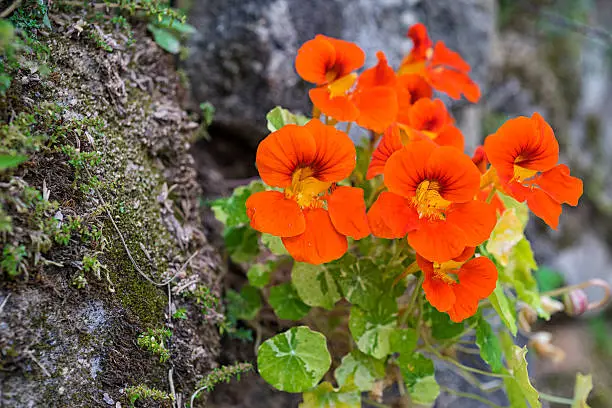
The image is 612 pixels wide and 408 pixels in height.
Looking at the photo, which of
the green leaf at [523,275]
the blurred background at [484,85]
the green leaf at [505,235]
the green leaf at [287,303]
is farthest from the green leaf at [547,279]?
the green leaf at [287,303]

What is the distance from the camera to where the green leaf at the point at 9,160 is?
2.45 ft

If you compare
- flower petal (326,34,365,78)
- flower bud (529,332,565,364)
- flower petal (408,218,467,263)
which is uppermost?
flower petal (326,34,365,78)

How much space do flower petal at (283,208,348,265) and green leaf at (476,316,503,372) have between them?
1.26 ft

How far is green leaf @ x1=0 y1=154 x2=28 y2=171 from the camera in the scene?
748 mm

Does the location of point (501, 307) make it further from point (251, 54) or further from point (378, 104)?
point (251, 54)

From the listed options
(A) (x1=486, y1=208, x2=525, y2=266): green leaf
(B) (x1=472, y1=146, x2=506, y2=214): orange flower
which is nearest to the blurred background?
(A) (x1=486, y1=208, x2=525, y2=266): green leaf

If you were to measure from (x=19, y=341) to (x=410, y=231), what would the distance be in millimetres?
641

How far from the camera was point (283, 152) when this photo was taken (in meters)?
0.91

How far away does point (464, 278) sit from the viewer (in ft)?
3.09

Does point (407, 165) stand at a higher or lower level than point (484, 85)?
higher

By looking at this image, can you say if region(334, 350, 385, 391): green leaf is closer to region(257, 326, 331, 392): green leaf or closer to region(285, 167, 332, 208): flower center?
region(257, 326, 331, 392): green leaf

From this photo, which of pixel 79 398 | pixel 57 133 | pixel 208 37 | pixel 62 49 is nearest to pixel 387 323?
pixel 79 398

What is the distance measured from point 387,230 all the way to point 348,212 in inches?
3.1

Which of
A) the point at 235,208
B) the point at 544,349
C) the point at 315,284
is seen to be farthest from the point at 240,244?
the point at 544,349
